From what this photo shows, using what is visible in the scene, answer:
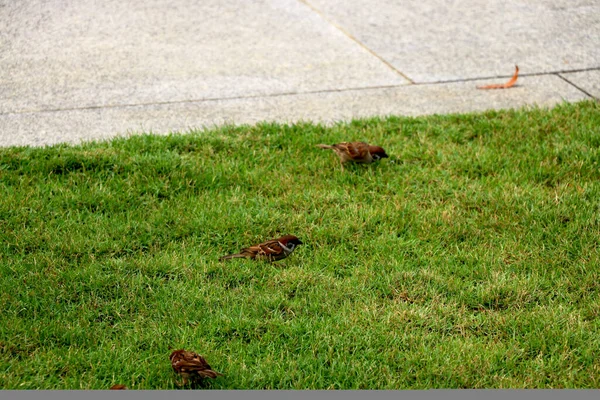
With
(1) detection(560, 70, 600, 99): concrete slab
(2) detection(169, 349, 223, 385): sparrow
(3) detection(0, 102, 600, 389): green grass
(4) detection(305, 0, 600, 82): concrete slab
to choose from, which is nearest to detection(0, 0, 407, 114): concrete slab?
(4) detection(305, 0, 600, 82): concrete slab

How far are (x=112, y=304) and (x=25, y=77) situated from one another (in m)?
3.78

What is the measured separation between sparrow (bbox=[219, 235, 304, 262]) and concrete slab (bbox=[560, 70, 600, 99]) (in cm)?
387

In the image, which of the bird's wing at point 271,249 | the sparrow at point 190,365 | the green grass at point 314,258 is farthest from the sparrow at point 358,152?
the sparrow at point 190,365

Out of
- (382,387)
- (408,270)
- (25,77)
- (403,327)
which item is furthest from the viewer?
(25,77)

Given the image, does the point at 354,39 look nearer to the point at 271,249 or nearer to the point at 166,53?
the point at 166,53

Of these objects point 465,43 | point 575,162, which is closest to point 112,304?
→ point 575,162

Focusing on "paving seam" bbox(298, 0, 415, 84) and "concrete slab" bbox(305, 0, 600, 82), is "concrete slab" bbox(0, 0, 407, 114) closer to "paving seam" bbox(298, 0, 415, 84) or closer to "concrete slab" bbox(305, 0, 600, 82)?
"paving seam" bbox(298, 0, 415, 84)

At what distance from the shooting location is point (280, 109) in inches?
266

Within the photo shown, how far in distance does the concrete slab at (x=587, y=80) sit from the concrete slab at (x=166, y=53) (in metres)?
1.72

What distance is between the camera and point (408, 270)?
461 centimetres

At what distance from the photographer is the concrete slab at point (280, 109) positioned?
6270 millimetres

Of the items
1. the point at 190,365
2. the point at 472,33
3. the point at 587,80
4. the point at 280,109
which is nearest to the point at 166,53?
the point at 280,109

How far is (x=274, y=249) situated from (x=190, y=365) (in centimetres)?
118

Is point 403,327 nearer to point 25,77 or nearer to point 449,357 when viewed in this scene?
point 449,357
